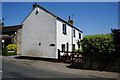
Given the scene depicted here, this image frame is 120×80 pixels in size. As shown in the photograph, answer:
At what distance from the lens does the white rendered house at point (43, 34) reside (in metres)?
18.3

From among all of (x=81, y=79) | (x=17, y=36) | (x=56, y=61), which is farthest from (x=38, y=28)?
(x=81, y=79)

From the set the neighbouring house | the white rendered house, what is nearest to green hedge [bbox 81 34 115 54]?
the neighbouring house

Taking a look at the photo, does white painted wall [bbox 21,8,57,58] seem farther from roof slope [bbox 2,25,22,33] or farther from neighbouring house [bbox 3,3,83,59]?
roof slope [bbox 2,25,22,33]

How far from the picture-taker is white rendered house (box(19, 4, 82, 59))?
18312 mm

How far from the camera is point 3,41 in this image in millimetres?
28031

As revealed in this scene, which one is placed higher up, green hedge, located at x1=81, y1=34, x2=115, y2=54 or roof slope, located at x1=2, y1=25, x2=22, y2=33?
roof slope, located at x1=2, y1=25, x2=22, y2=33

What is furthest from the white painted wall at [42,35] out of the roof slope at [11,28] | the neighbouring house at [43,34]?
the roof slope at [11,28]

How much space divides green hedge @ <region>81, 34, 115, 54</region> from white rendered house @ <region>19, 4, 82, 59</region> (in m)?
A: 6.53

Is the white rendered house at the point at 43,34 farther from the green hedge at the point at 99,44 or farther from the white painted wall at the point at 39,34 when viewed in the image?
the green hedge at the point at 99,44

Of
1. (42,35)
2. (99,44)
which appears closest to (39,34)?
(42,35)

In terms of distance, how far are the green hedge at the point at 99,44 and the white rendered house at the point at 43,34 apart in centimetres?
653

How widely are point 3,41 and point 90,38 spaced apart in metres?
21.4

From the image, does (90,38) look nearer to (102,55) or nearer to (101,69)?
(102,55)

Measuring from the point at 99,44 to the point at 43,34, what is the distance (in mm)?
9717
